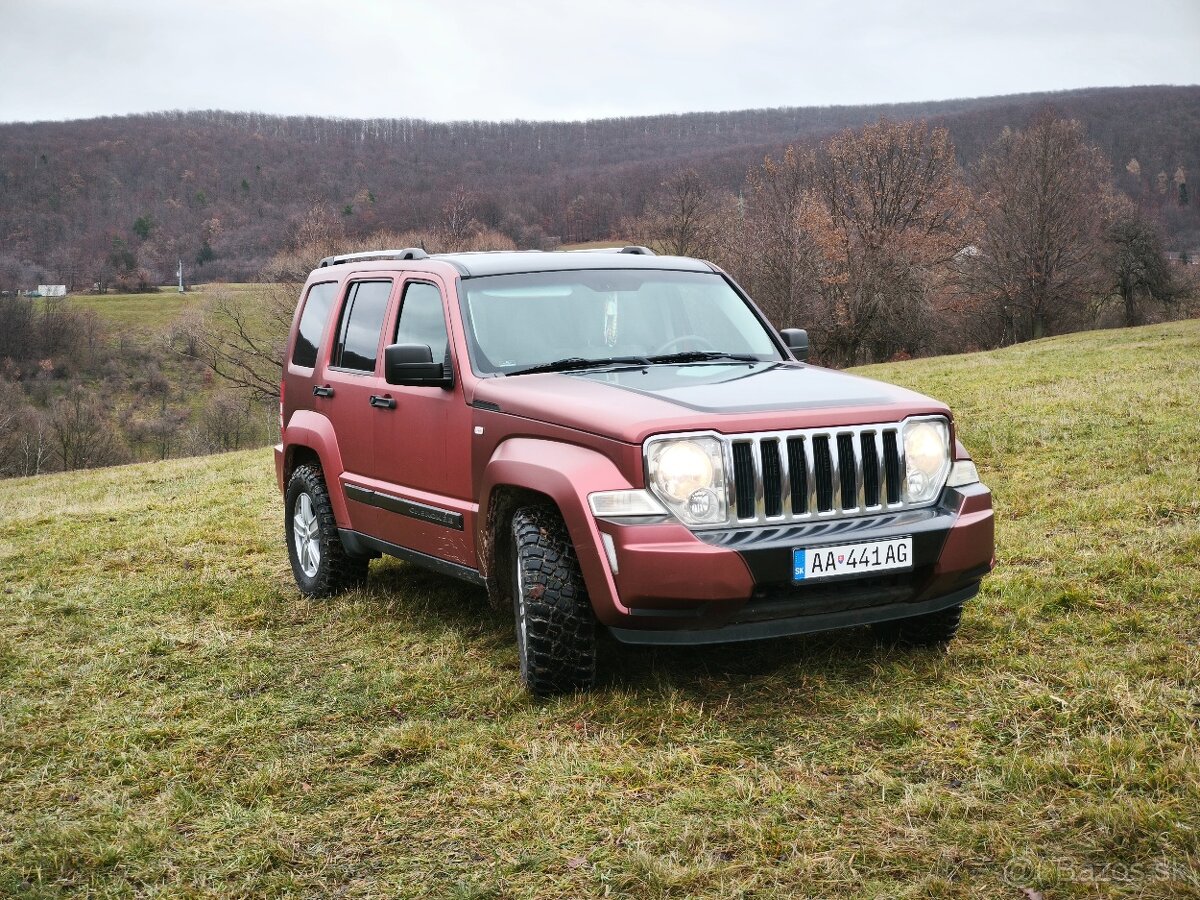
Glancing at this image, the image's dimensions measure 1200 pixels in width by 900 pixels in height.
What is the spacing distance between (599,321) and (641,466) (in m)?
1.59

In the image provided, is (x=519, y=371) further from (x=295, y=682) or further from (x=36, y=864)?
(x=36, y=864)

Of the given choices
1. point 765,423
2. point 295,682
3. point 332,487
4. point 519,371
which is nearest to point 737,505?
point 765,423

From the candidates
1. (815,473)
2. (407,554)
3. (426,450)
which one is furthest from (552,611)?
(407,554)

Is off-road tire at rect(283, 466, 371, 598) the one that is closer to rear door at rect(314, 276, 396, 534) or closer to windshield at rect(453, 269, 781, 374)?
rear door at rect(314, 276, 396, 534)

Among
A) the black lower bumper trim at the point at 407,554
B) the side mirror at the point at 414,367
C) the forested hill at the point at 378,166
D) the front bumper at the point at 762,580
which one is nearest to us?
the front bumper at the point at 762,580

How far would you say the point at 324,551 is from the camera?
6.90 metres

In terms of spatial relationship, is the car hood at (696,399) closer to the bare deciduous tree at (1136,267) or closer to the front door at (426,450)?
the front door at (426,450)

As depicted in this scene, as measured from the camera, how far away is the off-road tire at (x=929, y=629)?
16.5 feet

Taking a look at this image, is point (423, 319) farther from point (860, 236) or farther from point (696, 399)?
point (860, 236)

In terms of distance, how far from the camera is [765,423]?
4395mm

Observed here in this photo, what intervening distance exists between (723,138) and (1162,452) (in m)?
96.0

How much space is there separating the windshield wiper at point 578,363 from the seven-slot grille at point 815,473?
122 cm

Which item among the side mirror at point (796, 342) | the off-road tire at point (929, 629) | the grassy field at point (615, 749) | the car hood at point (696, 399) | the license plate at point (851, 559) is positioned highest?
the side mirror at point (796, 342)

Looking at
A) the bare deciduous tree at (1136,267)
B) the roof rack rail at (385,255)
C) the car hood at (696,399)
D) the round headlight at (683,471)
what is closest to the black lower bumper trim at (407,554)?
the car hood at (696,399)
